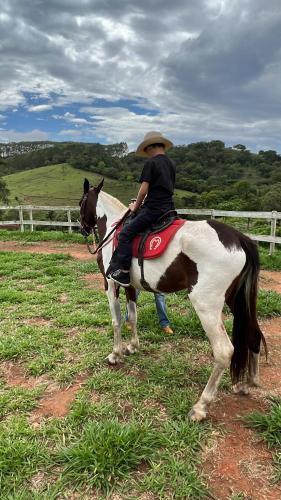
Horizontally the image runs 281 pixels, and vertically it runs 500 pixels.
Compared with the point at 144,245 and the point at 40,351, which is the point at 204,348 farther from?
the point at 40,351

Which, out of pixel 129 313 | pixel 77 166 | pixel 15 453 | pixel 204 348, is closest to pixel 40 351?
pixel 129 313

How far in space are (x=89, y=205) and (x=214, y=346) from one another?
2.81 metres

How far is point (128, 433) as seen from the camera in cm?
282

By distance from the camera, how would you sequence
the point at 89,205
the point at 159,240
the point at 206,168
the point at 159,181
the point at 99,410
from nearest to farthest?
the point at 99,410 < the point at 159,240 < the point at 159,181 < the point at 89,205 < the point at 206,168

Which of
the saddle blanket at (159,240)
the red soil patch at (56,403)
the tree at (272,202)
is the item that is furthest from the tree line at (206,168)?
the red soil patch at (56,403)

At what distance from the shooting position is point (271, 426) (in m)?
2.96

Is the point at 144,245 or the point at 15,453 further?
the point at 144,245

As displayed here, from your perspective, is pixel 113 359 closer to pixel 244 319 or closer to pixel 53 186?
pixel 244 319

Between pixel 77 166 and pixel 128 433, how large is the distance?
85035 millimetres

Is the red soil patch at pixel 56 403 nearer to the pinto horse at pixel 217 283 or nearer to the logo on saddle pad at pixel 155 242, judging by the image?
the pinto horse at pixel 217 283

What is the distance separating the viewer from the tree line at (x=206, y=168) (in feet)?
129

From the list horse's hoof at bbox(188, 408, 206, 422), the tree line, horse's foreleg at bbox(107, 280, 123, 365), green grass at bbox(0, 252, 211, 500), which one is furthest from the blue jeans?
the tree line

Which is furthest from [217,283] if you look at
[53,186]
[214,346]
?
[53,186]

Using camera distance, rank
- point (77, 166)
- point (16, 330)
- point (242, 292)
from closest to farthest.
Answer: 1. point (242, 292)
2. point (16, 330)
3. point (77, 166)
